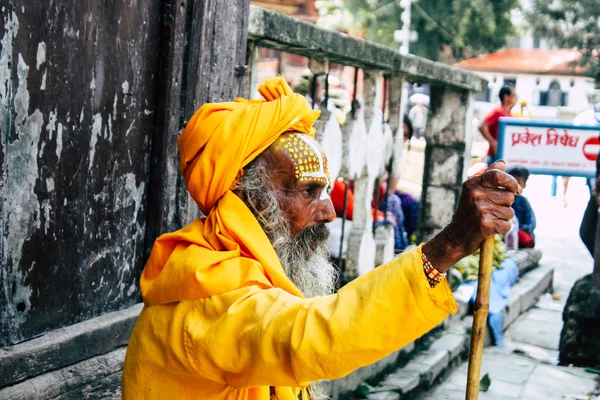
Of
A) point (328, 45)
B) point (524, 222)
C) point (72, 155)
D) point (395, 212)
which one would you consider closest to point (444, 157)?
point (395, 212)

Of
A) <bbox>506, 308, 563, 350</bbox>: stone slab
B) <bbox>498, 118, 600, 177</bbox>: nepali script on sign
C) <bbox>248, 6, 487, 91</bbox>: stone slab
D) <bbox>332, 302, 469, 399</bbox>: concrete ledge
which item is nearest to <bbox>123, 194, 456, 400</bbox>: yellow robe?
<bbox>248, 6, 487, 91</bbox>: stone slab

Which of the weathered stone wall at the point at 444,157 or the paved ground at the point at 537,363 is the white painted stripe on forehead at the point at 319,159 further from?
the weathered stone wall at the point at 444,157

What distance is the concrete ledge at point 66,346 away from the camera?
2.68 m

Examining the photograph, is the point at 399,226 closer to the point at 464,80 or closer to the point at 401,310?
the point at 464,80

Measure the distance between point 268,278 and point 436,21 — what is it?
118ft

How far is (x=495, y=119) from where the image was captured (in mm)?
10516

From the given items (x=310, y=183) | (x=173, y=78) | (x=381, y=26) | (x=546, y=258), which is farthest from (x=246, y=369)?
(x=381, y=26)

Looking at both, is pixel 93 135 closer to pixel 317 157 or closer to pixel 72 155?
pixel 72 155

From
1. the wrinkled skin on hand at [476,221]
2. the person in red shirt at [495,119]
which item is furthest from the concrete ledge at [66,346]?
the person in red shirt at [495,119]

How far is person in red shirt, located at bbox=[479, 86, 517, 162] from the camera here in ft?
33.6

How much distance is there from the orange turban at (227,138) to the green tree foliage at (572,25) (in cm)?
3844

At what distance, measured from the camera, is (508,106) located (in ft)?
36.8

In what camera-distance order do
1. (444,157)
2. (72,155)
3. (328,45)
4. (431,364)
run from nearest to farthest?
(72,155)
(328,45)
(431,364)
(444,157)

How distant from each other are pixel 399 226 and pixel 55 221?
13.9 ft
